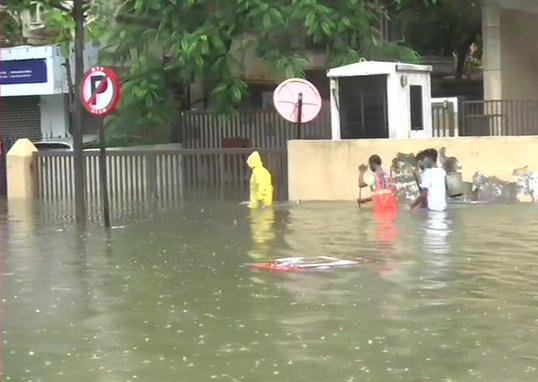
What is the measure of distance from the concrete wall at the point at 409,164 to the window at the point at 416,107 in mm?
1082

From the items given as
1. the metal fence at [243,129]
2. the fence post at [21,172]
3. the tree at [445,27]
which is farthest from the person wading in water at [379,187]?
the tree at [445,27]

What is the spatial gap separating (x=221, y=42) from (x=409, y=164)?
5.64 meters

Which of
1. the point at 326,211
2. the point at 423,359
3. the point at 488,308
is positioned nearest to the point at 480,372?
the point at 423,359

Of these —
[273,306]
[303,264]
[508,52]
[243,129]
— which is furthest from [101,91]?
[508,52]

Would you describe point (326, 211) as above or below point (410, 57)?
below

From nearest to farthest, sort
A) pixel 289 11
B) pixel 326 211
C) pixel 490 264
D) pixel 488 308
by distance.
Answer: pixel 488 308, pixel 490 264, pixel 326 211, pixel 289 11

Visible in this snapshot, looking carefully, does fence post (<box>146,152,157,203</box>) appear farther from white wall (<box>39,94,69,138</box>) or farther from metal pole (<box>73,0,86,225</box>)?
white wall (<box>39,94,69,138</box>)

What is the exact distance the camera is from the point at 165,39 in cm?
2302

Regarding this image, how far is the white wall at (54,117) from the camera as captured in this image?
3028 cm

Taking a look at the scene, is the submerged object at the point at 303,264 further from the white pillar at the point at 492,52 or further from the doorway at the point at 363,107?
the white pillar at the point at 492,52

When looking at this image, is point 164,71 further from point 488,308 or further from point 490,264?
point 488,308

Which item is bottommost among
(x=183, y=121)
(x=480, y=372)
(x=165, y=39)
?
(x=480, y=372)

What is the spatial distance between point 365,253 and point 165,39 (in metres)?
12.1

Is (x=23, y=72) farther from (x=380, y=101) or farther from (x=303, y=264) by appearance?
(x=303, y=264)
